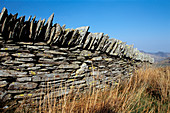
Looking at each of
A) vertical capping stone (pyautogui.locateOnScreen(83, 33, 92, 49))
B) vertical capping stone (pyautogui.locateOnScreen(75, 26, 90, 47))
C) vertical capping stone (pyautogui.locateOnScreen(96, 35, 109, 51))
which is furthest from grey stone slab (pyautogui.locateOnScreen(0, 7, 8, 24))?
vertical capping stone (pyautogui.locateOnScreen(96, 35, 109, 51))

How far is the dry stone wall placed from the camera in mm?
2008

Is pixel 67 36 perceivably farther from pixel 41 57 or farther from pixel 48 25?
pixel 41 57

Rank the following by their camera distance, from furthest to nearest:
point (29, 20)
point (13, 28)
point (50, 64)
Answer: point (50, 64)
point (29, 20)
point (13, 28)

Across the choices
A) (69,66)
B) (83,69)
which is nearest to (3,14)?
(69,66)

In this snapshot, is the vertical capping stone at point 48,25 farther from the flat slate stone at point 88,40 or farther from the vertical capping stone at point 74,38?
the flat slate stone at point 88,40

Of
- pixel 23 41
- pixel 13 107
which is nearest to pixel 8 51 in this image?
pixel 23 41

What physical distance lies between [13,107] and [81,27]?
2532 millimetres

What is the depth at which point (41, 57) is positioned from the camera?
231 cm

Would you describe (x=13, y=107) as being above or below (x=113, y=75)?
below

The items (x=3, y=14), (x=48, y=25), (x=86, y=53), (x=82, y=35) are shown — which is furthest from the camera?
(x=86, y=53)

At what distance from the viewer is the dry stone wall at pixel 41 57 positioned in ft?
6.59

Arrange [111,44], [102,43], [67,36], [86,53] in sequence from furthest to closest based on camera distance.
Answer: [111,44] → [102,43] → [86,53] → [67,36]

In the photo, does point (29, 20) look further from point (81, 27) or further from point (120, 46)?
point (120, 46)

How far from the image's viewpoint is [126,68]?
424 cm
